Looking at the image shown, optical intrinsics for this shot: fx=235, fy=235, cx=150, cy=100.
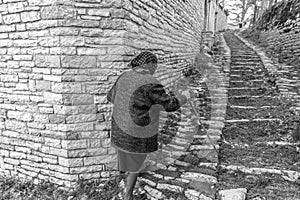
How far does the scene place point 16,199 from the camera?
10.5 feet

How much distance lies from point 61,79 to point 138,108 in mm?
1145

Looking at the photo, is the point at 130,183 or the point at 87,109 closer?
the point at 130,183

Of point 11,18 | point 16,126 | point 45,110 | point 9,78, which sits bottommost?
point 16,126

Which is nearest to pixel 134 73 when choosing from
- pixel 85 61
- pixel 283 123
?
pixel 85 61

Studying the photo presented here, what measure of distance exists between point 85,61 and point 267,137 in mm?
3195

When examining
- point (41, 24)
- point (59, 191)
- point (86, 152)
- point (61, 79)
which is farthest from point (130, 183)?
point (41, 24)

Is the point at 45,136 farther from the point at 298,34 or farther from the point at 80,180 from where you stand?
the point at 298,34

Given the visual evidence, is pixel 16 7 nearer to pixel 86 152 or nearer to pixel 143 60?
pixel 143 60

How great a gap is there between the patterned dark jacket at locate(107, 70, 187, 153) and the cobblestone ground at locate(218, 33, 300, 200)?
3.64ft

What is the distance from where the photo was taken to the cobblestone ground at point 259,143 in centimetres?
274

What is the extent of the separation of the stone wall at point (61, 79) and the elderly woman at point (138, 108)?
Answer: 2.00ft

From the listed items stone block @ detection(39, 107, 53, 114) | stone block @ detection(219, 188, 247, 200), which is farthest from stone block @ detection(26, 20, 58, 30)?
stone block @ detection(219, 188, 247, 200)

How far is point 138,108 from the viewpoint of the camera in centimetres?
249

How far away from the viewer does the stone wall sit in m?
2.89
